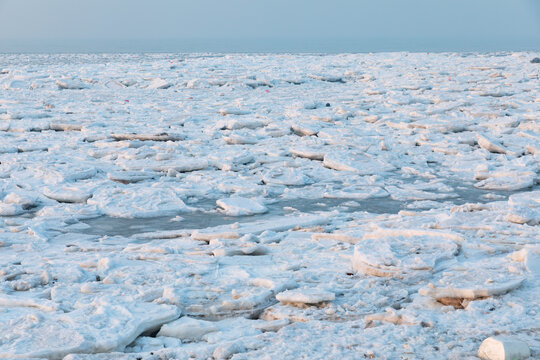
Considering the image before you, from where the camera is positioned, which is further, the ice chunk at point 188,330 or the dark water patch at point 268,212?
the dark water patch at point 268,212

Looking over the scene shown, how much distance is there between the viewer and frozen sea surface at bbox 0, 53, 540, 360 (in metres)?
2.68

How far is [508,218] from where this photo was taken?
4.18 m

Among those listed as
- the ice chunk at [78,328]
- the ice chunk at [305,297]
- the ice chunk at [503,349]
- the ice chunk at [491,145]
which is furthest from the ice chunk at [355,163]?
the ice chunk at [503,349]

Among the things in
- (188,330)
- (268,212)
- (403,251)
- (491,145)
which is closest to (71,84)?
(491,145)

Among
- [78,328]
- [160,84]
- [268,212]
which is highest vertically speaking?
[160,84]

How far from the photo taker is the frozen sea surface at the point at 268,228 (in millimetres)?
2676

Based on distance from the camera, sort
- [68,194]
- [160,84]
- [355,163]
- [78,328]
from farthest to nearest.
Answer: [160,84] < [355,163] < [68,194] < [78,328]

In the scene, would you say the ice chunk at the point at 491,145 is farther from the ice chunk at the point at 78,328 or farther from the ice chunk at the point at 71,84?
the ice chunk at the point at 71,84

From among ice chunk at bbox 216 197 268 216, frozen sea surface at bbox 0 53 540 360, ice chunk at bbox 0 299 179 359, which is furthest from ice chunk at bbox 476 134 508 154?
ice chunk at bbox 0 299 179 359

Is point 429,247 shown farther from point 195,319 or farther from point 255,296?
point 195,319

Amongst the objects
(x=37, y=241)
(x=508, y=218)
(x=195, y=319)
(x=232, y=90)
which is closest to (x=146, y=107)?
(x=232, y=90)

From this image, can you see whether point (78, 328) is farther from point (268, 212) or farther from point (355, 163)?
point (355, 163)

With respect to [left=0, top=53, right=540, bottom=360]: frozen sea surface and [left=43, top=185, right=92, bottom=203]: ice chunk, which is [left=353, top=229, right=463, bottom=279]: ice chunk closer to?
[left=0, top=53, right=540, bottom=360]: frozen sea surface

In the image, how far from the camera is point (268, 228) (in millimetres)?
4309
